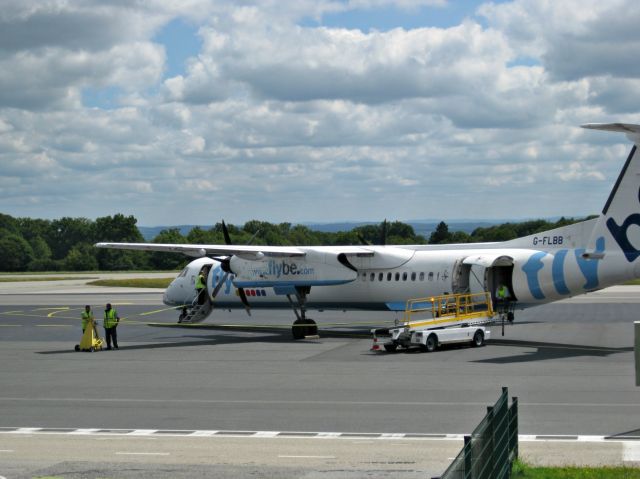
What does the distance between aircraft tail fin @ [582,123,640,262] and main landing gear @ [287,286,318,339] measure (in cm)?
1200

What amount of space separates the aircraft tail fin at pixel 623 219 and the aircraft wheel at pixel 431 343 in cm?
551

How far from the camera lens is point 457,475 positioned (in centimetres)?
891

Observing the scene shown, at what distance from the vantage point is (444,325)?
31.4m

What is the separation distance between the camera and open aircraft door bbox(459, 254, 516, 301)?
107ft

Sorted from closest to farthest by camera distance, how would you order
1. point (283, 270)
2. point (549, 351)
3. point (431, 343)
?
point (549, 351), point (431, 343), point (283, 270)

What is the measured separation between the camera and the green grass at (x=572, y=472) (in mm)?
12992

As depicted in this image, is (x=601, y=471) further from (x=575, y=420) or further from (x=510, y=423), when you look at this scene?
(x=575, y=420)

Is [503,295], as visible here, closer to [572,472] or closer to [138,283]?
[572,472]

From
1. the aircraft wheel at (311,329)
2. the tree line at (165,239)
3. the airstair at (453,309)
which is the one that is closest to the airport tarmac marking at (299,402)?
the airstair at (453,309)

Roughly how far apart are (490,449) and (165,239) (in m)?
108

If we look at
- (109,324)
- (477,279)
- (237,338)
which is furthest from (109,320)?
(477,279)

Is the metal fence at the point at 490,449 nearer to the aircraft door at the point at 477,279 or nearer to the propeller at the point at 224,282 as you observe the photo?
the aircraft door at the point at 477,279

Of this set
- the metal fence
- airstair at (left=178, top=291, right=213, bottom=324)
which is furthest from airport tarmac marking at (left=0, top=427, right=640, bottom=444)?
airstair at (left=178, top=291, right=213, bottom=324)

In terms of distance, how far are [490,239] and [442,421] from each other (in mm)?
100409
